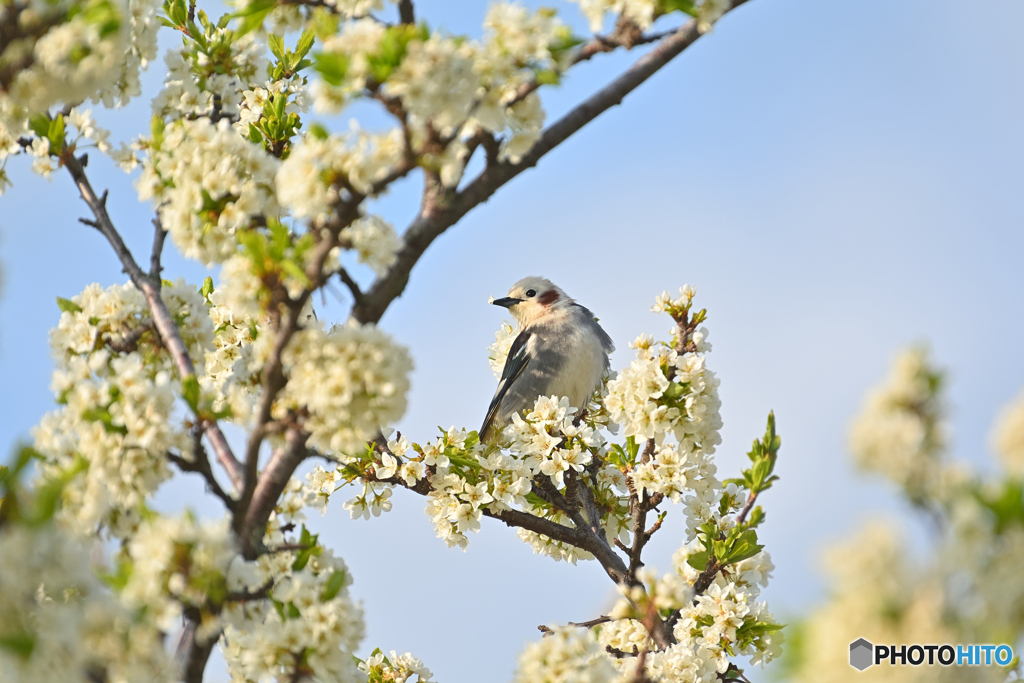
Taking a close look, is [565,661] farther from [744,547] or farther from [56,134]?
[56,134]

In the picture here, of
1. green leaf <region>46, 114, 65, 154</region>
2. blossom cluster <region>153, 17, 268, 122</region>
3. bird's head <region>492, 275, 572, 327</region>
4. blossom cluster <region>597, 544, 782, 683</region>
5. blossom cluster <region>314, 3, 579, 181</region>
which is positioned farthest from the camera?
bird's head <region>492, 275, 572, 327</region>

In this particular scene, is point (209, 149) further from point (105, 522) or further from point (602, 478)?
point (602, 478)

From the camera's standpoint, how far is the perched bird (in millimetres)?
6859

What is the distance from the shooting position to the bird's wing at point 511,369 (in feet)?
22.3

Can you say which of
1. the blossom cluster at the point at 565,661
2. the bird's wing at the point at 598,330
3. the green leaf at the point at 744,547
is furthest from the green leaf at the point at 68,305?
the bird's wing at the point at 598,330

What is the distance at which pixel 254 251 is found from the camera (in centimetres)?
241

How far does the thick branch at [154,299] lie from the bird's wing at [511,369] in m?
3.43

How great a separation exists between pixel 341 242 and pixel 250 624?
3.87 feet

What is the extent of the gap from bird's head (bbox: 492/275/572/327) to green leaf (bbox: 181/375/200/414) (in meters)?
5.36

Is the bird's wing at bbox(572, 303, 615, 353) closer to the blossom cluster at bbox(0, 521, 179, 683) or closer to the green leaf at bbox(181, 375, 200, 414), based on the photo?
the green leaf at bbox(181, 375, 200, 414)

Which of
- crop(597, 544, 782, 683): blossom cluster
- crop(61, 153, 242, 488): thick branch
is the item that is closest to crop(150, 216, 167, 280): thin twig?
crop(61, 153, 242, 488): thick branch

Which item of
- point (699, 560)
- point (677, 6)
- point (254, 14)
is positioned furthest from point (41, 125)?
point (699, 560)

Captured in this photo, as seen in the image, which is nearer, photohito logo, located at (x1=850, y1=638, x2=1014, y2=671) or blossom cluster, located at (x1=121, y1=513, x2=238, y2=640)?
photohito logo, located at (x1=850, y1=638, x2=1014, y2=671)

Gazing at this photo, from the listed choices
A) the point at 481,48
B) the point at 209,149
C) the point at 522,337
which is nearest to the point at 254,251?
the point at 209,149
